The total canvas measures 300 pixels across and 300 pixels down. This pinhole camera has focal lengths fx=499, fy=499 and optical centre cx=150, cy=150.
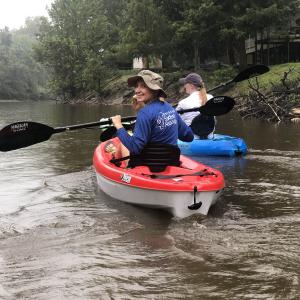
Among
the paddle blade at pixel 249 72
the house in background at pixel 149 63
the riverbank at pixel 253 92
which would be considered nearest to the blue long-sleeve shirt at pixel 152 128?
Answer: the paddle blade at pixel 249 72

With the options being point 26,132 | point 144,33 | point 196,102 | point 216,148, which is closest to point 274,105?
point 216,148

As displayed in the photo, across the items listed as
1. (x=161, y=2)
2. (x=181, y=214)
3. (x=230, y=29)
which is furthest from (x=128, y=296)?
(x=161, y=2)

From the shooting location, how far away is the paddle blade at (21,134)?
21.3ft

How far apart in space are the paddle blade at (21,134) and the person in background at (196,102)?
263 cm

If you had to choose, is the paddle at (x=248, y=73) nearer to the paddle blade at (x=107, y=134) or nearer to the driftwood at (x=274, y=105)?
the paddle blade at (x=107, y=134)

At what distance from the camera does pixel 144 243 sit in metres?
4.68

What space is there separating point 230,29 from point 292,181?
83.2 feet

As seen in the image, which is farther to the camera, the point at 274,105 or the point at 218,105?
the point at 274,105

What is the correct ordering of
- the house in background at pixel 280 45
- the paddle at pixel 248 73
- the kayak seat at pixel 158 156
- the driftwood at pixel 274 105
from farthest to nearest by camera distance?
1. the house in background at pixel 280 45
2. the driftwood at pixel 274 105
3. the paddle at pixel 248 73
4. the kayak seat at pixel 158 156

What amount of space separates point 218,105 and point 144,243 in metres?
3.75

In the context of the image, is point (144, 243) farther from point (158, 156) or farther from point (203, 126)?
point (203, 126)

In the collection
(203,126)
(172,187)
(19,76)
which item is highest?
(19,76)

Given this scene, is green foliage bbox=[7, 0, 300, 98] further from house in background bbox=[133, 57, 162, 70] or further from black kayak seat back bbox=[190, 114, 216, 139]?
black kayak seat back bbox=[190, 114, 216, 139]

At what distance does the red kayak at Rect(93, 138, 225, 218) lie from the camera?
5.21 metres
